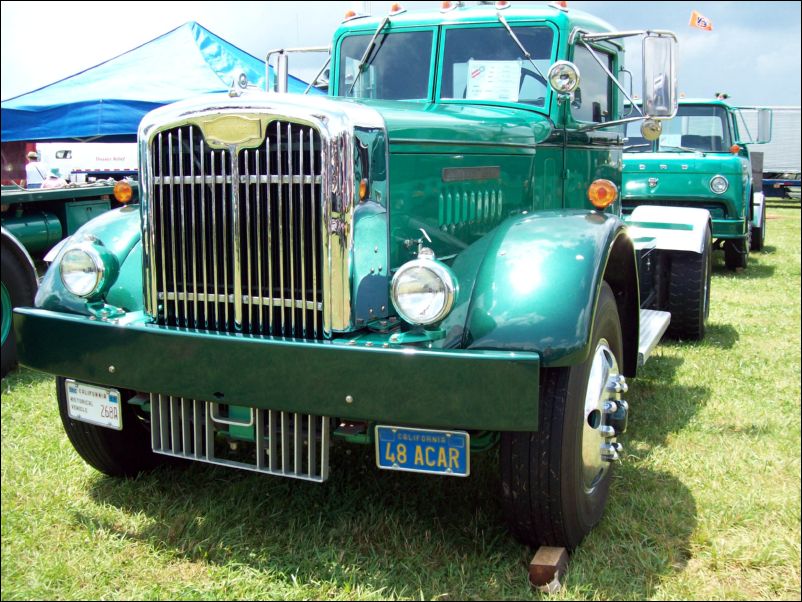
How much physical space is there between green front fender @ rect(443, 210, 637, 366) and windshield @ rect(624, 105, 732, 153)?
7.18 metres

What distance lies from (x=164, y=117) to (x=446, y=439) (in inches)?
59.5

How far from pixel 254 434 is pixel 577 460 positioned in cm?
112

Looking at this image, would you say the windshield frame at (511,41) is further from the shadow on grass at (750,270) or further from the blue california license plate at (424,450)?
the shadow on grass at (750,270)

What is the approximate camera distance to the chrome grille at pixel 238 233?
2715 mm

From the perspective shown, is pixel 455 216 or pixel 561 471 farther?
pixel 455 216

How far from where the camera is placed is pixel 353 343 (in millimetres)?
2588

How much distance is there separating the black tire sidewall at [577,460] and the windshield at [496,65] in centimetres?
139

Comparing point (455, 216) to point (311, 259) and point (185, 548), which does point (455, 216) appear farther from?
point (185, 548)

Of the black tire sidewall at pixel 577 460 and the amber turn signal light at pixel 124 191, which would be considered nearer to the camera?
the black tire sidewall at pixel 577 460

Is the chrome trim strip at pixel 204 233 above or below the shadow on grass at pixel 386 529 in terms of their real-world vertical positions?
above

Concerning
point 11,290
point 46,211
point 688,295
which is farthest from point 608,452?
point 46,211

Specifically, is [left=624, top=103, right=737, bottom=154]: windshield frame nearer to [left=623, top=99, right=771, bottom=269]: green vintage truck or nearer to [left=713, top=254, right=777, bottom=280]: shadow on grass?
[left=623, top=99, right=771, bottom=269]: green vintage truck

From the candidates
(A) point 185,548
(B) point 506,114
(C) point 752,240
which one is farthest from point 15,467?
(C) point 752,240

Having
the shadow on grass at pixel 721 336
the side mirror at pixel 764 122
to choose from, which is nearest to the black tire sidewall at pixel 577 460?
the shadow on grass at pixel 721 336
